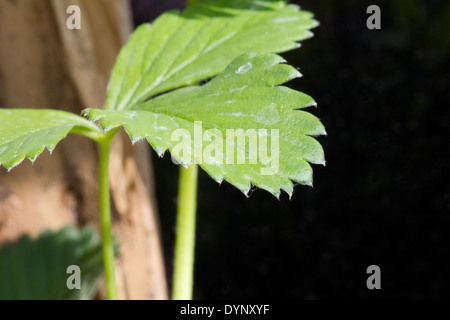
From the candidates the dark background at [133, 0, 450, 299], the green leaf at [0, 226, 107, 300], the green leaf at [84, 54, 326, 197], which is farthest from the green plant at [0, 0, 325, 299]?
the dark background at [133, 0, 450, 299]

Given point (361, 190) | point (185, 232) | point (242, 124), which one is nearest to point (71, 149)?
point (185, 232)

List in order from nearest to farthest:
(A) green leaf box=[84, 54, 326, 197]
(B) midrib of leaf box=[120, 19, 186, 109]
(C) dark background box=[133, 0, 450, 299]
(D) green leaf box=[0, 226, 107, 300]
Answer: (A) green leaf box=[84, 54, 326, 197], (B) midrib of leaf box=[120, 19, 186, 109], (D) green leaf box=[0, 226, 107, 300], (C) dark background box=[133, 0, 450, 299]

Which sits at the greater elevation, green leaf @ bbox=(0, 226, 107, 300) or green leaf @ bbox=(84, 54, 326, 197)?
green leaf @ bbox=(84, 54, 326, 197)

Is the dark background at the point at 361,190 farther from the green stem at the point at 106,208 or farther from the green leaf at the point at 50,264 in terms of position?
the green stem at the point at 106,208

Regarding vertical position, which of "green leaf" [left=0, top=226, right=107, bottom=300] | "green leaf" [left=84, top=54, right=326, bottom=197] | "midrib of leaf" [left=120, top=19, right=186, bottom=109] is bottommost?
"green leaf" [left=0, top=226, right=107, bottom=300]

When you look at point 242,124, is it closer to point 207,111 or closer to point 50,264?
point 207,111

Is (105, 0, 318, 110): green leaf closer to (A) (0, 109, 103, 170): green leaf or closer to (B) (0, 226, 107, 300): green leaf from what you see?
(A) (0, 109, 103, 170): green leaf
